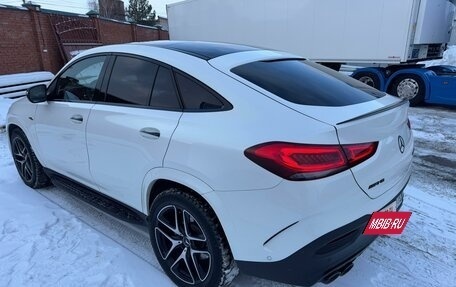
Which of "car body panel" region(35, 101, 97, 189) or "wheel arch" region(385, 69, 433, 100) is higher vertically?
"car body panel" region(35, 101, 97, 189)

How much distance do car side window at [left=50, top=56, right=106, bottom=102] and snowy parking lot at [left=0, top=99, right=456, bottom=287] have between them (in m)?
1.17

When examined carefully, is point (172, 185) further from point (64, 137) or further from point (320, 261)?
point (64, 137)

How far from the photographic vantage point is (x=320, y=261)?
1.99 meters

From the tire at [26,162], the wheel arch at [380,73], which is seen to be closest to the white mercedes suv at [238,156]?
the tire at [26,162]

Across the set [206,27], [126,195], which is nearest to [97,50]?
[126,195]

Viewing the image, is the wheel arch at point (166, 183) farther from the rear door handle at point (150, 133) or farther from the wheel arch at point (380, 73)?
the wheel arch at point (380, 73)

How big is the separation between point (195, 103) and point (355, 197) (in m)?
1.13

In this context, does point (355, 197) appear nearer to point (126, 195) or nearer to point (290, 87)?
point (290, 87)

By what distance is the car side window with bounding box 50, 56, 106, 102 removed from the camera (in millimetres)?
3188

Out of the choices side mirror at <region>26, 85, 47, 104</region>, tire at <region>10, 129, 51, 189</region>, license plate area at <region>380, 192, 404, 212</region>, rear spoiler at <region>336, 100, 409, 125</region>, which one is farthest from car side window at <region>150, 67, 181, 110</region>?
tire at <region>10, 129, 51, 189</region>

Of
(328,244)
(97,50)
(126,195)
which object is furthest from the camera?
(97,50)

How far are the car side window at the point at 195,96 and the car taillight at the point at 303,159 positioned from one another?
0.48m

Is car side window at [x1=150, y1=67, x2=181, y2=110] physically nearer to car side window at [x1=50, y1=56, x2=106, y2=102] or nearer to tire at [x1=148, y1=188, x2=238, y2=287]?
tire at [x1=148, y1=188, x2=238, y2=287]

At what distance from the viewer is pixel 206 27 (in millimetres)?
13742
